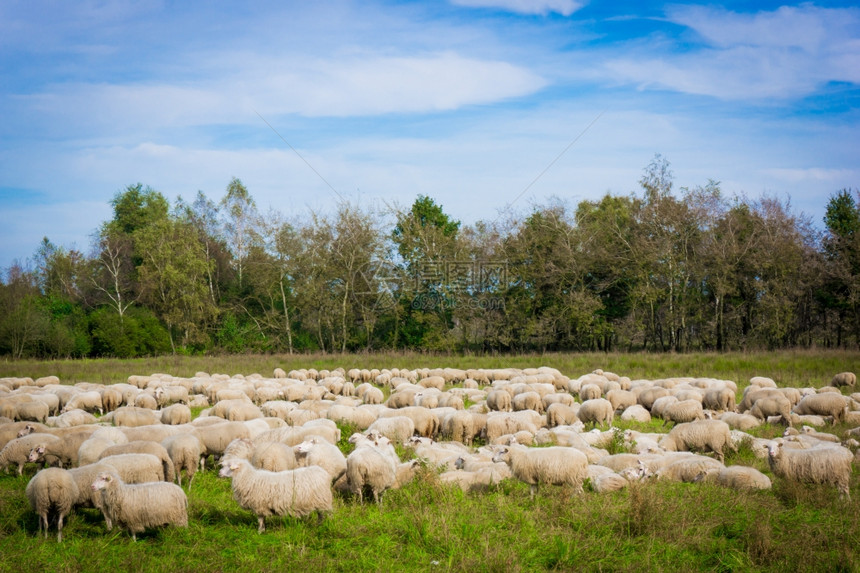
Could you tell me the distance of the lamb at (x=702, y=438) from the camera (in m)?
12.0

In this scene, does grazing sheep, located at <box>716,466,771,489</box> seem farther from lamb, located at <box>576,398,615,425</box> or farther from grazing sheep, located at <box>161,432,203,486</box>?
grazing sheep, located at <box>161,432,203,486</box>

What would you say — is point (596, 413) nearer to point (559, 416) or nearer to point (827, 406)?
point (559, 416)

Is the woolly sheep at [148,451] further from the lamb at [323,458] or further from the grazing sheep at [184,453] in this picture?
the lamb at [323,458]

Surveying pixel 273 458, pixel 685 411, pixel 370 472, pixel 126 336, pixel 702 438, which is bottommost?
pixel 685 411

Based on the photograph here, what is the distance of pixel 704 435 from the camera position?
12.1 metres

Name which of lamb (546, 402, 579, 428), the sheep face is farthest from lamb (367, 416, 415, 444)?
the sheep face

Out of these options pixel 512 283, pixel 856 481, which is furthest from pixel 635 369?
pixel 856 481

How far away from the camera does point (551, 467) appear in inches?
365

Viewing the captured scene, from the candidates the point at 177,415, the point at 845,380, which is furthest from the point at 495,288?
the point at 177,415

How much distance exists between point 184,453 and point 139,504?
259 centimetres

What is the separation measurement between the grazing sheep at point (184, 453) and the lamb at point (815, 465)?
923cm

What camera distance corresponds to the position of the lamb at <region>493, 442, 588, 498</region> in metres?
9.29

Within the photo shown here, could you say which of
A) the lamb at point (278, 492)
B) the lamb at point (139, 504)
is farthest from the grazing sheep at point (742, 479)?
the lamb at point (139, 504)

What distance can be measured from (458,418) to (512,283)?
97.6 feet
